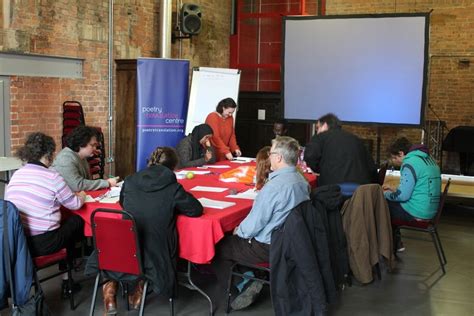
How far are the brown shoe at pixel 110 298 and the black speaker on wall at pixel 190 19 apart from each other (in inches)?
233

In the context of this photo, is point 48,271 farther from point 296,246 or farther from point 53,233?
point 296,246

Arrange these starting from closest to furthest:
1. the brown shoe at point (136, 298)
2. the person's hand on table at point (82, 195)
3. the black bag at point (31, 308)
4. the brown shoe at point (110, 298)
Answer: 1. the black bag at point (31, 308)
2. the brown shoe at point (110, 298)
3. the person's hand on table at point (82, 195)
4. the brown shoe at point (136, 298)

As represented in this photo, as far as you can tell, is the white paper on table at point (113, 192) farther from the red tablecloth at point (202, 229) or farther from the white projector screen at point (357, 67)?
the white projector screen at point (357, 67)

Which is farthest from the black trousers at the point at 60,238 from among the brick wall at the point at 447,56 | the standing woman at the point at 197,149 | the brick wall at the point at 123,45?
the brick wall at the point at 447,56

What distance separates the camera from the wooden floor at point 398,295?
408 cm

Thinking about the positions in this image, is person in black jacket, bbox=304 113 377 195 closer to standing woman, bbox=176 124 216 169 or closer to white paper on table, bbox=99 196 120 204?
standing woman, bbox=176 124 216 169

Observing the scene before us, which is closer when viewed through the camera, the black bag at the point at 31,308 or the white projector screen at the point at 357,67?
the black bag at the point at 31,308

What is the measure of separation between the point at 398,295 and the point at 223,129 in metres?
3.10

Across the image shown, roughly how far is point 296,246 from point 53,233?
5.21 ft

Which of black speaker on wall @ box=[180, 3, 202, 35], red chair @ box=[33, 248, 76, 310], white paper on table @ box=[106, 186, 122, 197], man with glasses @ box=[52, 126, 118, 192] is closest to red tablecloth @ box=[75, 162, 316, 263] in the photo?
red chair @ box=[33, 248, 76, 310]

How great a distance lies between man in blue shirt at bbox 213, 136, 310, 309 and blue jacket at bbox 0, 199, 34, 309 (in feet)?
4.01

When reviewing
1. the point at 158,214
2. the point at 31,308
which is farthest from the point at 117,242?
the point at 31,308

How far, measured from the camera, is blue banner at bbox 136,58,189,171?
757cm

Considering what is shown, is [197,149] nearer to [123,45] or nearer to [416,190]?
[416,190]
